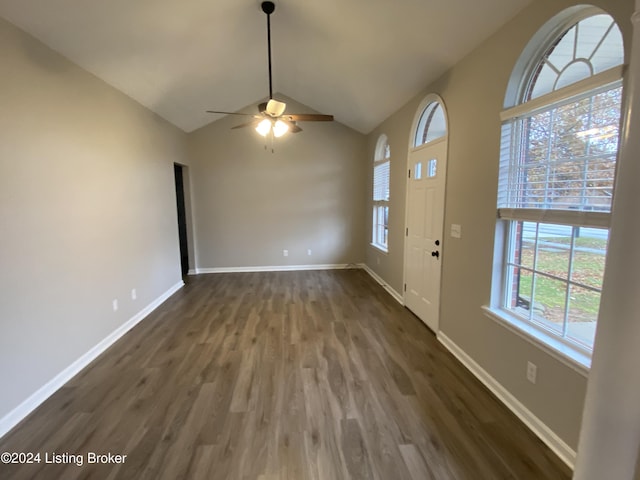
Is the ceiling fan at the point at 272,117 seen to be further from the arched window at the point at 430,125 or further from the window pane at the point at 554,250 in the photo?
the window pane at the point at 554,250

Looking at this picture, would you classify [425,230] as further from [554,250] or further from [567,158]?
[567,158]

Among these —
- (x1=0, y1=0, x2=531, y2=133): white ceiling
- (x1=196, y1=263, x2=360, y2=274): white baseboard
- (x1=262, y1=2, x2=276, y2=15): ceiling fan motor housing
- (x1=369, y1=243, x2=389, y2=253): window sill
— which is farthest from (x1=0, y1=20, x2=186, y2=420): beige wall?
(x1=369, y1=243, x2=389, y2=253): window sill

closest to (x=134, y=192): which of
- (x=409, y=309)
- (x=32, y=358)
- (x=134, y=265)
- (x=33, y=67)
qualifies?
(x=134, y=265)

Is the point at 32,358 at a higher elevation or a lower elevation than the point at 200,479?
higher

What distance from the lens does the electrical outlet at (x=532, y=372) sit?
1.89 metres

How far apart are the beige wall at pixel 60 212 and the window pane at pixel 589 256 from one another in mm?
3455

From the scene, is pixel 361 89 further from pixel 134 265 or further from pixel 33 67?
pixel 134 265

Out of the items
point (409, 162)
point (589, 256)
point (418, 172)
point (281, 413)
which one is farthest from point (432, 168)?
point (281, 413)

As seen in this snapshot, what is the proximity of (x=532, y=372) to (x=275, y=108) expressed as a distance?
2.83m

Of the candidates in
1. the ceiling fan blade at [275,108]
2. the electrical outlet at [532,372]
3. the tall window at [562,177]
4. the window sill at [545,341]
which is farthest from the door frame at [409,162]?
the ceiling fan blade at [275,108]

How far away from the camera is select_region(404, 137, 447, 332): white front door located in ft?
10.3

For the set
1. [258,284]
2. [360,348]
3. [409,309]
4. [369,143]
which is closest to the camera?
[360,348]

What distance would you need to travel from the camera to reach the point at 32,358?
7.06ft

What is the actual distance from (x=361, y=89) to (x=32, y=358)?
4.33 metres
